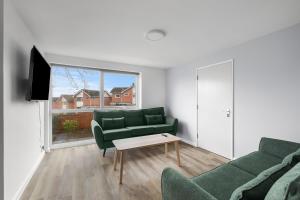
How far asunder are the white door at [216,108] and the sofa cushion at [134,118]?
1578mm

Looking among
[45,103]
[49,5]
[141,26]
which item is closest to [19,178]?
[45,103]

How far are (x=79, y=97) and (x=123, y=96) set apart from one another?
3.99 ft

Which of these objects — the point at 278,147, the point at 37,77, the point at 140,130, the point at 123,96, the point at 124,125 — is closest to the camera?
the point at 278,147

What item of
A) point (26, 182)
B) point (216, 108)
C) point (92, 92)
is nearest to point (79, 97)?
point (92, 92)

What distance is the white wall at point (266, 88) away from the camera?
2123 millimetres

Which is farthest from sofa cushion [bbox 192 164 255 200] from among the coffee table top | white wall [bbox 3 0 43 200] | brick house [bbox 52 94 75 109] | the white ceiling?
brick house [bbox 52 94 75 109]

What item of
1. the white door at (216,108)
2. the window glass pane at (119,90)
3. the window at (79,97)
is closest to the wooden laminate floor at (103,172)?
the white door at (216,108)

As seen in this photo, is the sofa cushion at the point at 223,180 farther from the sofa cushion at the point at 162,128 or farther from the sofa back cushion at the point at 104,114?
the sofa back cushion at the point at 104,114

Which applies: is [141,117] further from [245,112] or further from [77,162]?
[245,112]

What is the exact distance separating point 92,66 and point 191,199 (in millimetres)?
3781

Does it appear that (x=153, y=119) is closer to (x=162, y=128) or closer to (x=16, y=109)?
(x=162, y=128)

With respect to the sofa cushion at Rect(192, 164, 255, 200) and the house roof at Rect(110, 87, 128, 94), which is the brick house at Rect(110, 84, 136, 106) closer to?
the house roof at Rect(110, 87, 128, 94)

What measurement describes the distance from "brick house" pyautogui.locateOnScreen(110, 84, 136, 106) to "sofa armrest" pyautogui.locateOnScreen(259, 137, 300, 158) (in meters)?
3.41

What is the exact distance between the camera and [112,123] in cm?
350
